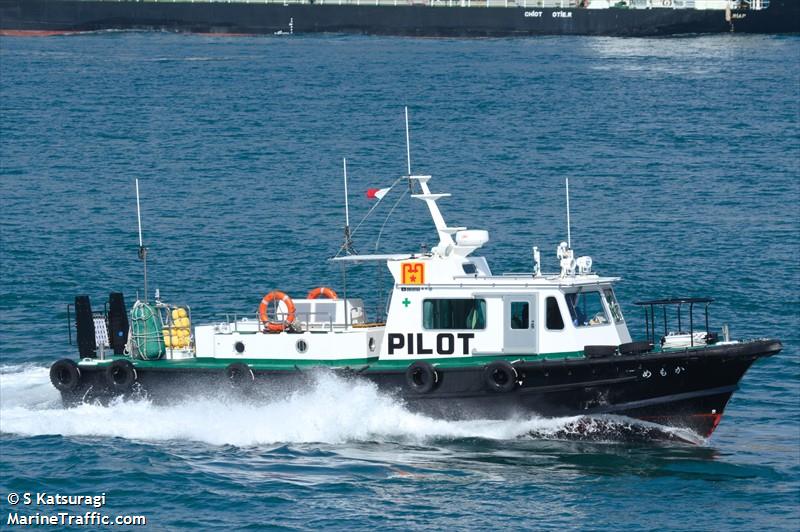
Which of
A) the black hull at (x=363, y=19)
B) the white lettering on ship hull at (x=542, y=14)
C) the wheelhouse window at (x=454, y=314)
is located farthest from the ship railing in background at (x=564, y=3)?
the wheelhouse window at (x=454, y=314)

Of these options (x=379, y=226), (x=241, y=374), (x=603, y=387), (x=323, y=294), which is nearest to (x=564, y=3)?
(x=379, y=226)

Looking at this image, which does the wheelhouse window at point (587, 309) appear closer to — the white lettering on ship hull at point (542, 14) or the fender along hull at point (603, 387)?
the fender along hull at point (603, 387)

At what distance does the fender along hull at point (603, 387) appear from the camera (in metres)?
25.5

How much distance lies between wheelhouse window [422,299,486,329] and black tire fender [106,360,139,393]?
5.54 meters

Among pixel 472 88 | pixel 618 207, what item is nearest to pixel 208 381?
pixel 618 207

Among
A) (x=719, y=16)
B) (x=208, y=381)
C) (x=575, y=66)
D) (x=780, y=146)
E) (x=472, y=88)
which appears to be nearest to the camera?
(x=208, y=381)

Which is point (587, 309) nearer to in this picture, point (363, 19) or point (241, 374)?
point (241, 374)

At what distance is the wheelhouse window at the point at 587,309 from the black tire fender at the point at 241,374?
586cm

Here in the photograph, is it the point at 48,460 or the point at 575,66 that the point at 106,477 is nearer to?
the point at 48,460

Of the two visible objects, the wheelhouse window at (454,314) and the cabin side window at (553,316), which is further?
the wheelhouse window at (454,314)

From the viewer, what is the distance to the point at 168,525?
74.8 ft

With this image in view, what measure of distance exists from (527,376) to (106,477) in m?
7.37

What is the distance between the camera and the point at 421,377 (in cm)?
2586

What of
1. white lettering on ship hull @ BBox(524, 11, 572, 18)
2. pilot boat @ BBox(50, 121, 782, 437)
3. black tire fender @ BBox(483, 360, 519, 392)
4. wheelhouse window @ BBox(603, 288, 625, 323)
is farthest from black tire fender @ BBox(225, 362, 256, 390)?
white lettering on ship hull @ BBox(524, 11, 572, 18)
